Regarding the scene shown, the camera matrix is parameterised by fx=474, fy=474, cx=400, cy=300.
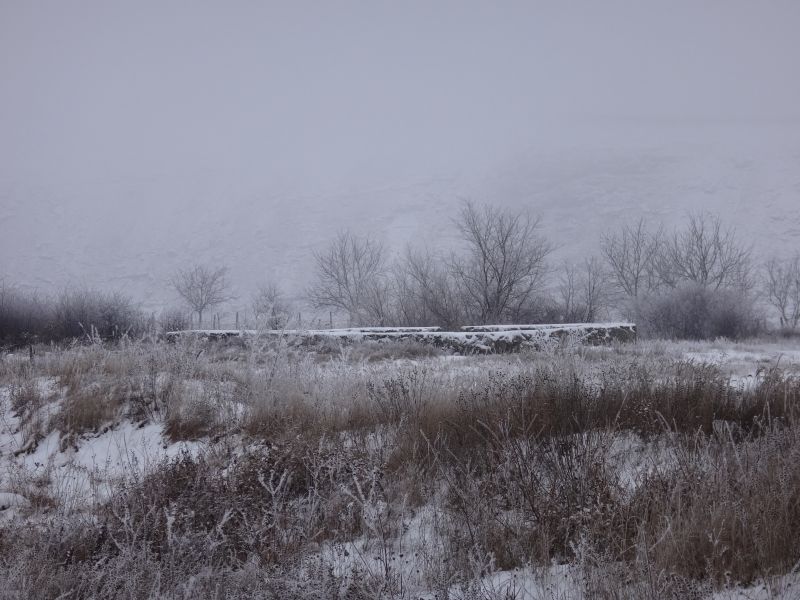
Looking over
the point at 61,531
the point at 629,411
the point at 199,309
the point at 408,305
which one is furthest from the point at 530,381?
the point at 199,309

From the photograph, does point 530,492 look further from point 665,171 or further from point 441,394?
point 665,171

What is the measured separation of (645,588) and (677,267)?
35936 mm

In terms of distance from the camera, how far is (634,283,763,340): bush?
795 inches

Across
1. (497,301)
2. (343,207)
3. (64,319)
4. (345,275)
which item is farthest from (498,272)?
(343,207)

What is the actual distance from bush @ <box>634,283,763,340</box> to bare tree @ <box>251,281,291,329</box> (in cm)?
1666

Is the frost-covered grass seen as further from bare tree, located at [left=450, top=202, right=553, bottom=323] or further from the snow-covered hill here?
the snow-covered hill

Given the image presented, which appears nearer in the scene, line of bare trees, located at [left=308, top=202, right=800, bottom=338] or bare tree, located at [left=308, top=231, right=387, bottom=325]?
line of bare trees, located at [left=308, top=202, right=800, bottom=338]

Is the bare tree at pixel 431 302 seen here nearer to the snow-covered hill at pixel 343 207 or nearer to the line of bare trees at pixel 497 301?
the line of bare trees at pixel 497 301

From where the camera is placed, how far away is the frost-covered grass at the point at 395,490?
2375mm

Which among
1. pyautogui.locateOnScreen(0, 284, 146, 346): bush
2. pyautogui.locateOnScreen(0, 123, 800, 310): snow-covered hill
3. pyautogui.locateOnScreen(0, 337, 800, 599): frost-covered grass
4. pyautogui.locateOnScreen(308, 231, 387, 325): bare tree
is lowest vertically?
pyautogui.locateOnScreen(0, 337, 800, 599): frost-covered grass

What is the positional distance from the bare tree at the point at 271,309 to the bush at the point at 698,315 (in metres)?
16.7

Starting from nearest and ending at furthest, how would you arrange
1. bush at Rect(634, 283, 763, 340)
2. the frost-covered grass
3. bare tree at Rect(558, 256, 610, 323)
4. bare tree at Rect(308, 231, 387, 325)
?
the frost-covered grass < bush at Rect(634, 283, 763, 340) < bare tree at Rect(558, 256, 610, 323) < bare tree at Rect(308, 231, 387, 325)

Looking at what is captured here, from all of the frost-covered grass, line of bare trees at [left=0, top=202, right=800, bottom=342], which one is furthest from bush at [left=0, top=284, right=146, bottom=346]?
the frost-covered grass

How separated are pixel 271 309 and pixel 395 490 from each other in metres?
3.62
